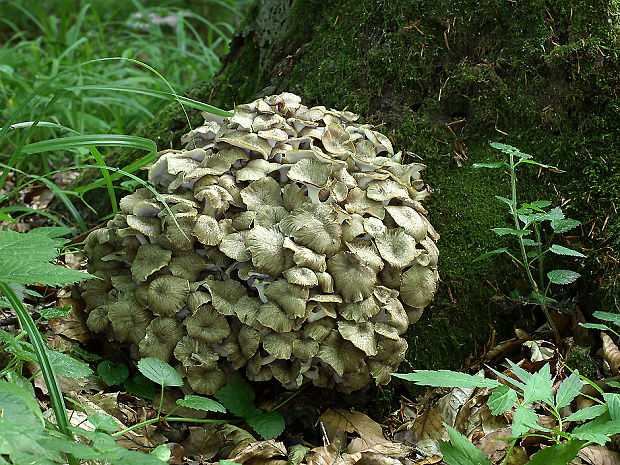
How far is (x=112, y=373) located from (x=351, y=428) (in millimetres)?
1163

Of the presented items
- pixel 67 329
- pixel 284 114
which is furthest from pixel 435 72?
pixel 67 329

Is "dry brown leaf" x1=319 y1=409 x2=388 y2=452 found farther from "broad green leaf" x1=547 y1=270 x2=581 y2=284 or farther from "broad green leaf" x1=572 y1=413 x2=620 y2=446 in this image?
"broad green leaf" x1=547 y1=270 x2=581 y2=284

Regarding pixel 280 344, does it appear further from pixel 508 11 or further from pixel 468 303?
pixel 508 11

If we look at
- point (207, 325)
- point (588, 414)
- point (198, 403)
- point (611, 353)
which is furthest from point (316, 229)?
point (611, 353)

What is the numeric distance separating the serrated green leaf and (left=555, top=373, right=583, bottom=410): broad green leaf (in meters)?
0.10

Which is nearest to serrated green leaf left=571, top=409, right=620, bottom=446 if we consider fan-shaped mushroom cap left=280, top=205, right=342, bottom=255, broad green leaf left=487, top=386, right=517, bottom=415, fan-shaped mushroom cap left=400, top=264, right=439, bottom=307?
broad green leaf left=487, top=386, right=517, bottom=415

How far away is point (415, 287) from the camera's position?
2.73 metres

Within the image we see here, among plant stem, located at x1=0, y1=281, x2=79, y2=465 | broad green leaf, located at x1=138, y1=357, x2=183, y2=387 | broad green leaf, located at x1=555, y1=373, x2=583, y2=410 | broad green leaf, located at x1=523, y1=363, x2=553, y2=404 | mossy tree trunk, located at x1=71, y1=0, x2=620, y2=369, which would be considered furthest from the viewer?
mossy tree trunk, located at x1=71, y1=0, x2=620, y2=369

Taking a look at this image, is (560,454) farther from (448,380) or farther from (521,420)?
(448,380)

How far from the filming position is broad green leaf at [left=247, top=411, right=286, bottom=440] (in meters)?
2.44

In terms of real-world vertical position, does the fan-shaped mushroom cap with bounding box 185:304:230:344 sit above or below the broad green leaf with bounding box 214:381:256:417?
above

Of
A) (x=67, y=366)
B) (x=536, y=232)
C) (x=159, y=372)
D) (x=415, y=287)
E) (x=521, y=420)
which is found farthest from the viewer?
(x=536, y=232)

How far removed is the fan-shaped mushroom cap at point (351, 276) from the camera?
2.49 meters

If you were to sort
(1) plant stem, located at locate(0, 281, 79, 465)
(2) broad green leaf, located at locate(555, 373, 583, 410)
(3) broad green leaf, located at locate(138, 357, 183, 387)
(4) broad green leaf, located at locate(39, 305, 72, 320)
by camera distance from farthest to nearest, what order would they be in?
(4) broad green leaf, located at locate(39, 305, 72, 320)
(3) broad green leaf, located at locate(138, 357, 183, 387)
(2) broad green leaf, located at locate(555, 373, 583, 410)
(1) plant stem, located at locate(0, 281, 79, 465)
